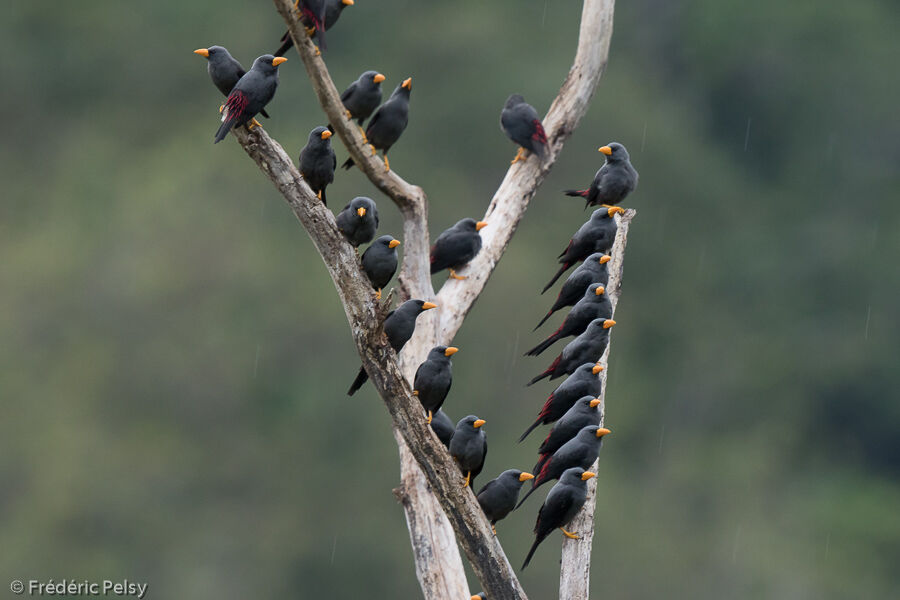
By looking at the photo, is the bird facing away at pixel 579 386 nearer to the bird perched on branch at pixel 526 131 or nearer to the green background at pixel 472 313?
the bird perched on branch at pixel 526 131

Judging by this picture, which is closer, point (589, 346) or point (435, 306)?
point (435, 306)

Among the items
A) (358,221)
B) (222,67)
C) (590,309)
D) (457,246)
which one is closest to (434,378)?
(358,221)

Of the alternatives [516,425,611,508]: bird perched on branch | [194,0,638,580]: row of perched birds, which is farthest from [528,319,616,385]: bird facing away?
[516,425,611,508]: bird perched on branch

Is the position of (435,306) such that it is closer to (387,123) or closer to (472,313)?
(387,123)

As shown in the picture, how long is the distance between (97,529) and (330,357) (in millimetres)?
3853

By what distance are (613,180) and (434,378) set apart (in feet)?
6.34

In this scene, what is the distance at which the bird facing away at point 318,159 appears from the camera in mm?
6273

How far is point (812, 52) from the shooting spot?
87.0 ft

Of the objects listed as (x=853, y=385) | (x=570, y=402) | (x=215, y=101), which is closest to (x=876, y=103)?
(x=853, y=385)

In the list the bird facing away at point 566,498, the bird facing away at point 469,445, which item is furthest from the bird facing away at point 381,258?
the bird facing away at point 566,498

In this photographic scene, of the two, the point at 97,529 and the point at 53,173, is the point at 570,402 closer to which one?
the point at 97,529

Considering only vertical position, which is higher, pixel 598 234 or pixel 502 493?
pixel 598 234

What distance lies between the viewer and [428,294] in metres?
7.44

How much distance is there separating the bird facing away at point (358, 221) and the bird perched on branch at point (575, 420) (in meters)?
1.33
